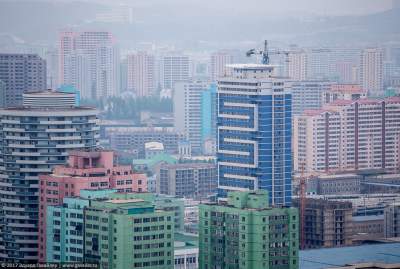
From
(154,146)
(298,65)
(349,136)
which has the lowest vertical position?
(154,146)

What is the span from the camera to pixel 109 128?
55281 millimetres

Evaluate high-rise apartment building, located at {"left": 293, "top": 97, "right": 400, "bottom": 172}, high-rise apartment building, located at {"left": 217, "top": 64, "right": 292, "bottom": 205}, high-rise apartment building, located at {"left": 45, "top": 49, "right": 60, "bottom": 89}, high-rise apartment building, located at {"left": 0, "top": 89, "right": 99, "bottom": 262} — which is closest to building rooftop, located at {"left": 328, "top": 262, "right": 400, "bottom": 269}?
high-rise apartment building, located at {"left": 0, "top": 89, "right": 99, "bottom": 262}

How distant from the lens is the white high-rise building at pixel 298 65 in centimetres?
5763

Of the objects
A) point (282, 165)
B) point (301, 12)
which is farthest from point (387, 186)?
point (301, 12)

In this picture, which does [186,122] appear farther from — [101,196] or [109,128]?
[101,196]

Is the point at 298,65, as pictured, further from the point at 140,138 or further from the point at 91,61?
the point at 91,61

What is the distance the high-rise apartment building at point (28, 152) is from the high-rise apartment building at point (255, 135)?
13.8 ft

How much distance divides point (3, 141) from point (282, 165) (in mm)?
5799

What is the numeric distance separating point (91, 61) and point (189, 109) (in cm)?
842

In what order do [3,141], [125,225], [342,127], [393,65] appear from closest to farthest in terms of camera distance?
1. [125,225]
2. [3,141]
3. [342,127]
4. [393,65]

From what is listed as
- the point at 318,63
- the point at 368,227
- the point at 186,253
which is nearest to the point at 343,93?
the point at 318,63

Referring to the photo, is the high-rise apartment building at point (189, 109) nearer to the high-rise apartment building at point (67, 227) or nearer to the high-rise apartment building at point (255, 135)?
the high-rise apartment building at point (255, 135)

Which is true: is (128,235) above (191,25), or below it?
below

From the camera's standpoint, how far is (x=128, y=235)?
25.5 m
